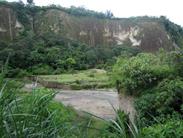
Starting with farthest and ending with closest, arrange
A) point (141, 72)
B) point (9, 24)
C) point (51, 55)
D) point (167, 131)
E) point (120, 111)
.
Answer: point (9, 24) → point (51, 55) → point (141, 72) → point (120, 111) → point (167, 131)

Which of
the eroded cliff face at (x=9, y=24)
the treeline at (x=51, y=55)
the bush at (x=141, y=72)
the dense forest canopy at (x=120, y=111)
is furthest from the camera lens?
the eroded cliff face at (x=9, y=24)

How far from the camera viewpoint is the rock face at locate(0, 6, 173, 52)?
128 feet

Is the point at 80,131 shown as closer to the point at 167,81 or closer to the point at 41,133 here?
the point at 41,133

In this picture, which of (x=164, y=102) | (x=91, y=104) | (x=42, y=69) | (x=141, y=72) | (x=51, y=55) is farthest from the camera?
(x=51, y=55)

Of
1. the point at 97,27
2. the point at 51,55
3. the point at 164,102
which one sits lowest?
the point at 51,55

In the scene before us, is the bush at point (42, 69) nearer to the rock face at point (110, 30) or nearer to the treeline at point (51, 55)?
the treeline at point (51, 55)

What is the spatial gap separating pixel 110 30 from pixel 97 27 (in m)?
1.69

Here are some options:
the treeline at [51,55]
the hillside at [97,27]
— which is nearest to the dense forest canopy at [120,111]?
the treeline at [51,55]

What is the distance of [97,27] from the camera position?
42.4 meters

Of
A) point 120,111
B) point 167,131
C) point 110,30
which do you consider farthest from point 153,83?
point 110,30

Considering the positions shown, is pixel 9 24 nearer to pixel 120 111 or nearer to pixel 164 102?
pixel 120 111

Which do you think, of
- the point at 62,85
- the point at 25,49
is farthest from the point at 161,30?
the point at 62,85

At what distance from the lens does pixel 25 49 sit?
1115 inches

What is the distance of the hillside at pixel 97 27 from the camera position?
37.3m
